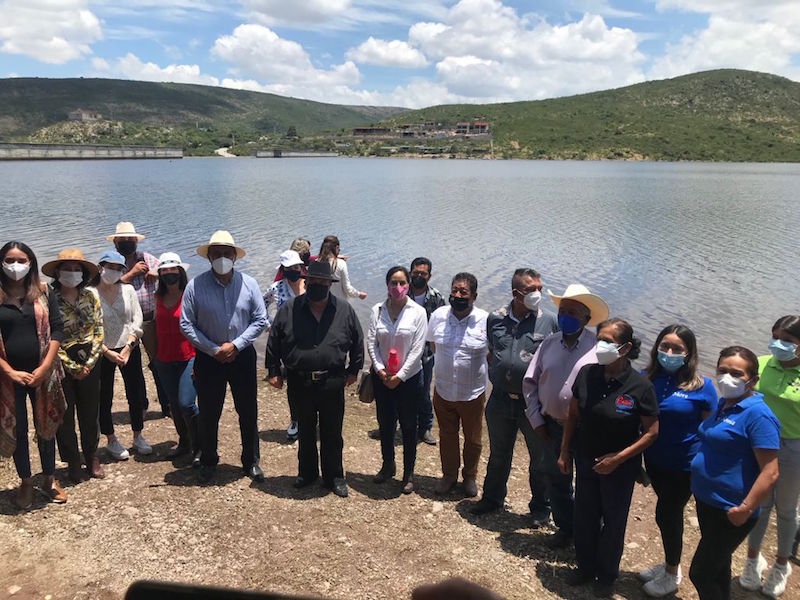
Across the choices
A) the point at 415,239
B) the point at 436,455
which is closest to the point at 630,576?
the point at 436,455

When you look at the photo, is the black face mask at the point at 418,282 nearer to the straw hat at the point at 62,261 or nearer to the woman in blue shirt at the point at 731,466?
the straw hat at the point at 62,261

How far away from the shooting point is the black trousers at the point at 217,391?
5902mm

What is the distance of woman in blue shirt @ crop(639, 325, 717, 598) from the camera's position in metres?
4.32

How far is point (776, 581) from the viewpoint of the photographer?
4.82 meters

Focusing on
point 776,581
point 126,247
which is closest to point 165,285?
point 126,247

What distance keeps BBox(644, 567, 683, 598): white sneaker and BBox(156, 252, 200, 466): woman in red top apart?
4.61 metres

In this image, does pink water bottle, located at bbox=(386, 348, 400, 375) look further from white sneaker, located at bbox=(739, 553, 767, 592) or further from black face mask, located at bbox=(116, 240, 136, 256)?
white sneaker, located at bbox=(739, 553, 767, 592)

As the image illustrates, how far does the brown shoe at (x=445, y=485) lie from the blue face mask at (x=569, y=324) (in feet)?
7.64

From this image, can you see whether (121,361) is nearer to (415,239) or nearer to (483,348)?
(483,348)

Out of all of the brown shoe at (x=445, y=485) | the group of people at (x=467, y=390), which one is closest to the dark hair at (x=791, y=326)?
the group of people at (x=467, y=390)

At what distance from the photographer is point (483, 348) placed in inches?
226

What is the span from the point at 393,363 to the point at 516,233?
891 inches

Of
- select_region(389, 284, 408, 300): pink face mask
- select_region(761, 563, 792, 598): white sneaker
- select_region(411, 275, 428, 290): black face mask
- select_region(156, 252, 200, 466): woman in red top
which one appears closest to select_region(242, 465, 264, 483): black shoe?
select_region(156, 252, 200, 466): woman in red top

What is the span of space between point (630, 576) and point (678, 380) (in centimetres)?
188
